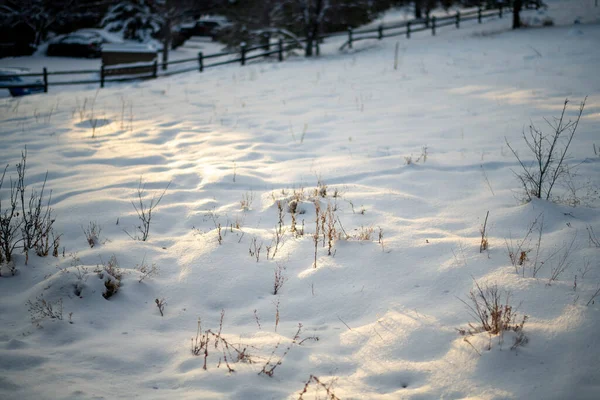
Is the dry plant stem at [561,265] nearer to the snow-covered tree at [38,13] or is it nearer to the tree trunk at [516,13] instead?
the tree trunk at [516,13]

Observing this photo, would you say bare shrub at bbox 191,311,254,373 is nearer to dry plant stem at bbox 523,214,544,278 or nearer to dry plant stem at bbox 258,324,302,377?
dry plant stem at bbox 258,324,302,377

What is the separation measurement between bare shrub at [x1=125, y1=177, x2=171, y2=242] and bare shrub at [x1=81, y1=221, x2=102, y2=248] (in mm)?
301

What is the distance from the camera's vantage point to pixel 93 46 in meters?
23.9

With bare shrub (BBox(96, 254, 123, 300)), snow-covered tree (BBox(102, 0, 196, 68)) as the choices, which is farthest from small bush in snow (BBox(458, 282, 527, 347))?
snow-covered tree (BBox(102, 0, 196, 68))

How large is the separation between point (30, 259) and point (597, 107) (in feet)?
28.5

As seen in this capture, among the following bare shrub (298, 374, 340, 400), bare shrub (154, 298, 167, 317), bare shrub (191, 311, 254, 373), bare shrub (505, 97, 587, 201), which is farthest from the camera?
bare shrub (505, 97, 587, 201)

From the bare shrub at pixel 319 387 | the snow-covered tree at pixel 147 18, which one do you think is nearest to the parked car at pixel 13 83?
the snow-covered tree at pixel 147 18

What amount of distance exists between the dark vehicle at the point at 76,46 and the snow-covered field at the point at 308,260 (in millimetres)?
18070

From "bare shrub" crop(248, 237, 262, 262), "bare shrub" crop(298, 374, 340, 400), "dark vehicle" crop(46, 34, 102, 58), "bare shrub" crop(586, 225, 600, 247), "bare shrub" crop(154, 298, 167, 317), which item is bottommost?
"bare shrub" crop(298, 374, 340, 400)

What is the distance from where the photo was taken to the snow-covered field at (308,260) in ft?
8.51

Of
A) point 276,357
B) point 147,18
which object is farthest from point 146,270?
point 147,18

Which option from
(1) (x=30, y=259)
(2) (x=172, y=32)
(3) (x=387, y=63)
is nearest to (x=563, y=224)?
(1) (x=30, y=259)

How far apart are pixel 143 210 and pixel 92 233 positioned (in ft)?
2.55

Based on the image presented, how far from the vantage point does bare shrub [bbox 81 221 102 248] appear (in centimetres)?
410
